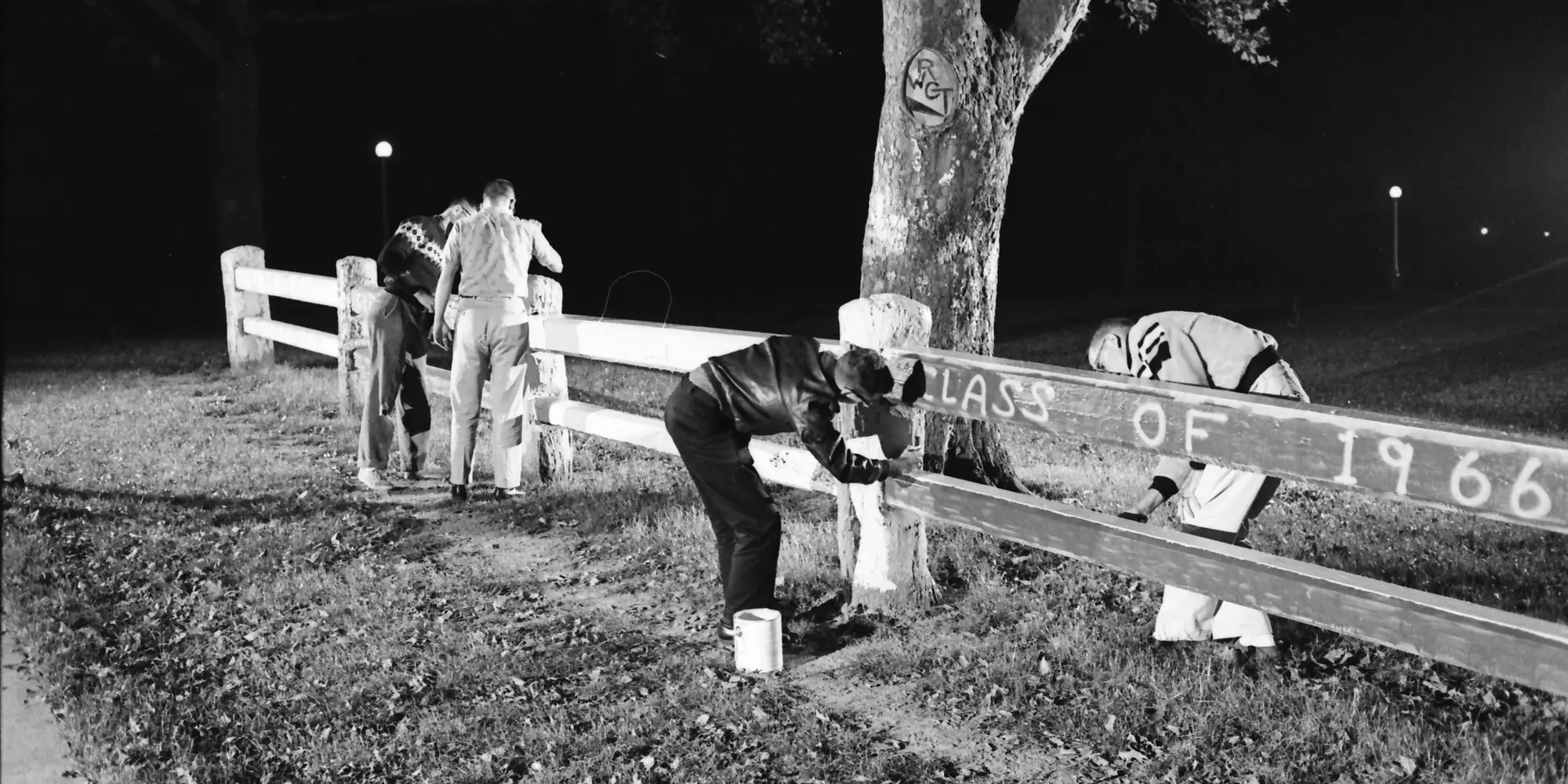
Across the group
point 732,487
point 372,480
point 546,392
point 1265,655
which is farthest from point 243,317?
point 1265,655

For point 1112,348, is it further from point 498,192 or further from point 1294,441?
point 498,192

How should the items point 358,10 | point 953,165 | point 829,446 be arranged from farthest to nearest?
point 358,10 < point 953,165 < point 829,446

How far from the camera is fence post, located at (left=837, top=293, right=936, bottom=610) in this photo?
527 cm

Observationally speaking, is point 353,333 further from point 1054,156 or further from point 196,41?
point 1054,156

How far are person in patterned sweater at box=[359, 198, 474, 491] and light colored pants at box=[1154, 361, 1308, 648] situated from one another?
489cm

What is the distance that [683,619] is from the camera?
5777 millimetres

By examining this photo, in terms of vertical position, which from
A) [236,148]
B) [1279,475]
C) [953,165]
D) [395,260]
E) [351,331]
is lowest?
[351,331]

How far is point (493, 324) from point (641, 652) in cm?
292

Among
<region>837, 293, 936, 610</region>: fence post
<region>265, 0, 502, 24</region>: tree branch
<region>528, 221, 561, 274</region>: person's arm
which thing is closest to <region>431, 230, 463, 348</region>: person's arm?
<region>528, 221, 561, 274</region>: person's arm

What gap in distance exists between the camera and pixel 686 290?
108 feet

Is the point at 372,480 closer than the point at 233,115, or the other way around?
the point at 372,480

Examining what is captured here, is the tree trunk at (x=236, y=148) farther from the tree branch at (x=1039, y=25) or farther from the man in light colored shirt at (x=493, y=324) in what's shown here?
the tree branch at (x=1039, y=25)

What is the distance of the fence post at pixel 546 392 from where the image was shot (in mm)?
7844

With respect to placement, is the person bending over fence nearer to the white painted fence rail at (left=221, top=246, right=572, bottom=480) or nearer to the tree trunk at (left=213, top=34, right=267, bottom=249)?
the white painted fence rail at (left=221, top=246, right=572, bottom=480)
